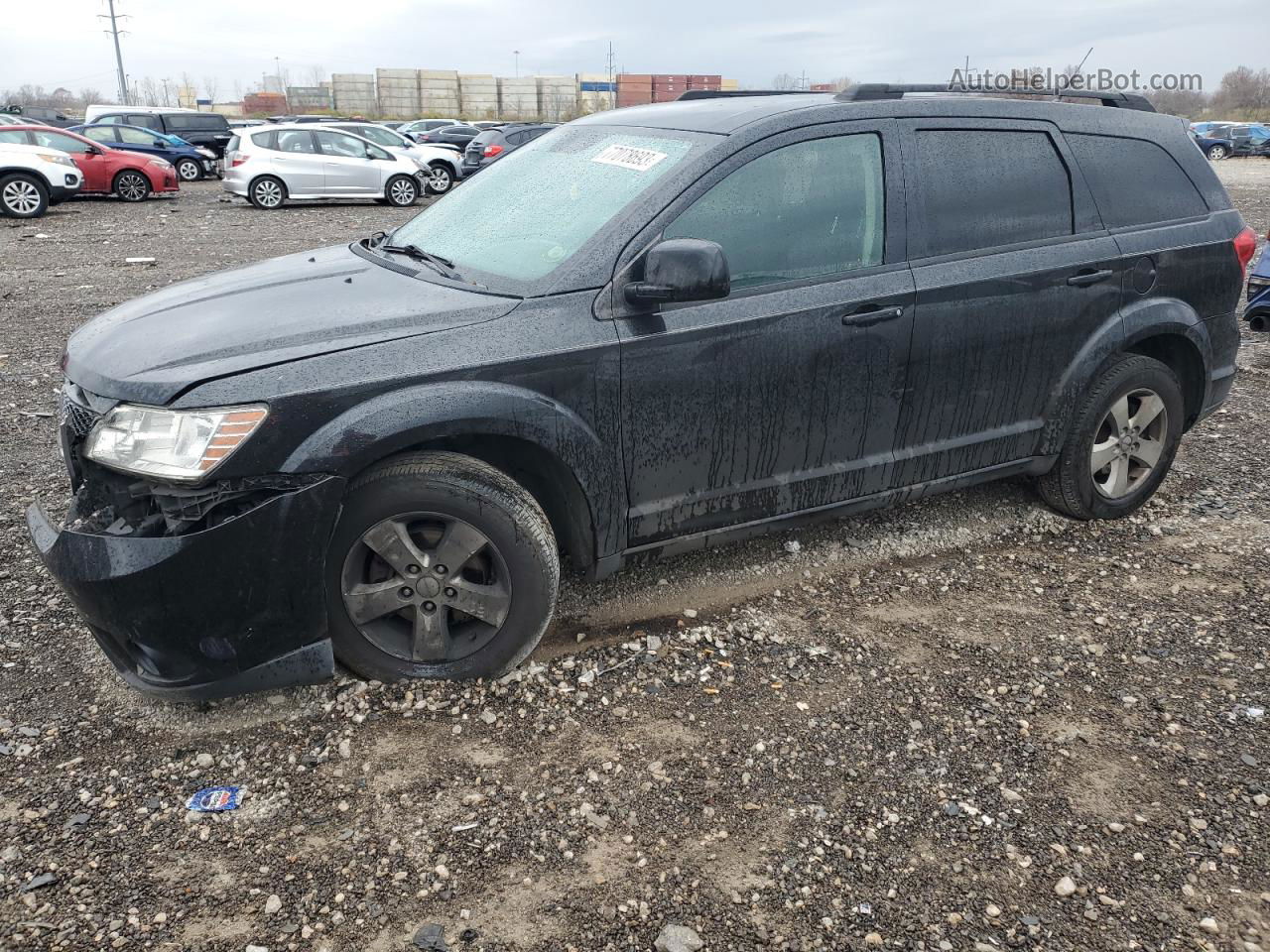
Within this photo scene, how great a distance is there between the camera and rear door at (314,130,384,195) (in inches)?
716

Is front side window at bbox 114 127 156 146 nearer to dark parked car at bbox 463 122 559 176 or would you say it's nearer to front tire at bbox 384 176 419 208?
front tire at bbox 384 176 419 208

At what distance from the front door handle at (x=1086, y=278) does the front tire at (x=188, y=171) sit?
24.7 m

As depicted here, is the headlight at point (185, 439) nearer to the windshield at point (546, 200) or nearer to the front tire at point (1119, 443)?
the windshield at point (546, 200)

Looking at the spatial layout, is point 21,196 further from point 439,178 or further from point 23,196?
point 439,178

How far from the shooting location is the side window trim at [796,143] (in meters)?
3.20

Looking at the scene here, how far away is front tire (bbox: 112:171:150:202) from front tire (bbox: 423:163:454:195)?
5.38 m

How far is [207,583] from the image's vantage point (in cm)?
275

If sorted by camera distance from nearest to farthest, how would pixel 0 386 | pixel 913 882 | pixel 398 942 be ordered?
pixel 398 942
pixel 913 882
pixel 0 386

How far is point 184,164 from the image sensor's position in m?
24.2

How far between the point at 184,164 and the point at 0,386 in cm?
2029

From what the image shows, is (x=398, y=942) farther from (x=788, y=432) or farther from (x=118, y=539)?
(x=788, y=432)

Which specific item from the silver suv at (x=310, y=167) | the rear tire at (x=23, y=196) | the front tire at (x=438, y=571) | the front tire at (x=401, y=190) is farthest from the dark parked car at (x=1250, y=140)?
the front tire at (x=438, y=571)

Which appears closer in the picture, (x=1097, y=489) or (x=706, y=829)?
(x=706, y=829)

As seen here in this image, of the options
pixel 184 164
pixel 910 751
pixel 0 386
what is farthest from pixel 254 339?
pixel 184 164
